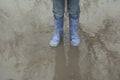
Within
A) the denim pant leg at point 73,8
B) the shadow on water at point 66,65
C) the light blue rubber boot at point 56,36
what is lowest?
Result: the shadow on water at point 66,65

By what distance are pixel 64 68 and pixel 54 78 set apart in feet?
0.41

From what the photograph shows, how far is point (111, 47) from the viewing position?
2.68 meters

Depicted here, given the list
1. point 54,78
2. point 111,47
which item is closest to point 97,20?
point 111,47

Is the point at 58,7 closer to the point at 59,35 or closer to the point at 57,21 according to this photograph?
the point at 57,21

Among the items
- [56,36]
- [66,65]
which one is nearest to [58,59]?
[66,65]

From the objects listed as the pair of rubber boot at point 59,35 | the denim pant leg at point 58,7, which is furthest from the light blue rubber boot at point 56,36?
the denim pant leg at point 58,7

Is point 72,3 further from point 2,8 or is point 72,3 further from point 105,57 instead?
point 2,8

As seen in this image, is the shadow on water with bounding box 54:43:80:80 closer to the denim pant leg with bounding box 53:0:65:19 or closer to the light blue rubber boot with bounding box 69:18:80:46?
the light blue rubber boot with bounding box 69:18:80:46

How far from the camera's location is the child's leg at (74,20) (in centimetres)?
245

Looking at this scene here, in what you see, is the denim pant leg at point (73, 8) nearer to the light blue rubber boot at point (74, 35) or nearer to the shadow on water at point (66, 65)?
the light blue rubber boot at point (74, 35)

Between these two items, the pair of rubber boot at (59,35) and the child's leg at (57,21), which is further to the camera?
the pair of rubber boot at (59,35)

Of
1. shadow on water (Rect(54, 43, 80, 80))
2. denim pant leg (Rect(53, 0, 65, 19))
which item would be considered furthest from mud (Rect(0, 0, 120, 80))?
denim pant leg (Rect(53, 0, 65, 19))

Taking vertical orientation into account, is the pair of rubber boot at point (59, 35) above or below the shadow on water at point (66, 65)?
above

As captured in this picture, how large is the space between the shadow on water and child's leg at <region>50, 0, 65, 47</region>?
0.22 feet
